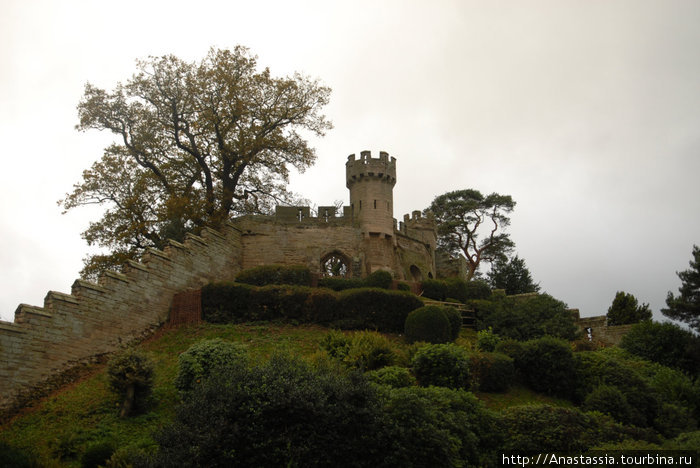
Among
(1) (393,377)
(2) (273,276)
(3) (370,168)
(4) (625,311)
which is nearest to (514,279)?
(4) (625,311)

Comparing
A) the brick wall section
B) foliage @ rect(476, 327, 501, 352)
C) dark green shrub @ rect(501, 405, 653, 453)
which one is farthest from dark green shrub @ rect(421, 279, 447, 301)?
dark green shrub @ rect(501, 405, 653, 453)

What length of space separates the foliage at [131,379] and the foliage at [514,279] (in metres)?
27.2

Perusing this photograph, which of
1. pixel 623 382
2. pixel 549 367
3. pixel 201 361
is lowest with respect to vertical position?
pixel 623 382

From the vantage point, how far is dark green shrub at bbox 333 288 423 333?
22.3 m

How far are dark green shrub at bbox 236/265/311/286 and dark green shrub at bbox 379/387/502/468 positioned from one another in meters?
12.8

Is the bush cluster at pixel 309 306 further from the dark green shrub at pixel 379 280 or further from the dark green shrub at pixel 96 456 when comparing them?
the dark green shrub at pixel 96 456

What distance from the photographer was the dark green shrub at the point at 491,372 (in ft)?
56.4

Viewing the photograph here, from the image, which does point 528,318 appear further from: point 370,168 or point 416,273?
point 370,168

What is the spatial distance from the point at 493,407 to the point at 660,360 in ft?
30.1

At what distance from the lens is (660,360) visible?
21344mm

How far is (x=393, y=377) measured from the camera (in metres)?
15.3

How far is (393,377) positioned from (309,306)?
7.92 metres

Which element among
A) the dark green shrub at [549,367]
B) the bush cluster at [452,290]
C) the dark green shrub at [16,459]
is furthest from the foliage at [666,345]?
the dark green shrub at [16,459]

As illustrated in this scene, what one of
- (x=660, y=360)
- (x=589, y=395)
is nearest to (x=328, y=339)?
(x=589, y=395)
